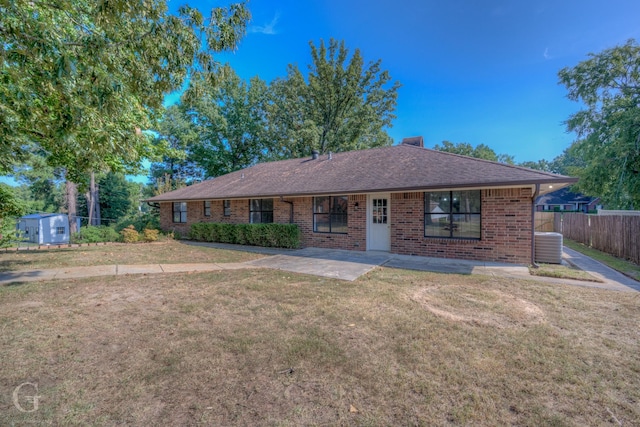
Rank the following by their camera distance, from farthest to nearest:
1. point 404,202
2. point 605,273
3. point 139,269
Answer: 1. point 404,202
2. point 139,269
3. point 605,273

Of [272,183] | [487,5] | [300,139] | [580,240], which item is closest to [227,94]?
[300,139]

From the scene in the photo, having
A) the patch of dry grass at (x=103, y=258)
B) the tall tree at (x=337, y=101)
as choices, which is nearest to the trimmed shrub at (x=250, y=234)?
the patch of dry grass at (x=103, y=258)

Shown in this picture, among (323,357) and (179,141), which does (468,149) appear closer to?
(179,141)

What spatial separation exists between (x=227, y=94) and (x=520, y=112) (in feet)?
80.8

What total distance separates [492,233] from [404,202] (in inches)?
109

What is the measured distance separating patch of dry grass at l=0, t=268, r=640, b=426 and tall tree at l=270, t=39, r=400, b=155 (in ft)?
67.8

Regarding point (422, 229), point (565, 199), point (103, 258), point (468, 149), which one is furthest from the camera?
point (468, 149)

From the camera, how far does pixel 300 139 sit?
2377 centimetres

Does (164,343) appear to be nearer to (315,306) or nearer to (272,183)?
(315,306)

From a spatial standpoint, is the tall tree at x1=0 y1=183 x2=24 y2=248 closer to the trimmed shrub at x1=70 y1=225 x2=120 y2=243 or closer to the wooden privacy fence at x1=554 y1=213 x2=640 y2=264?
the trimmed shrub at x1=70 y1=225 x2=120 y2=243

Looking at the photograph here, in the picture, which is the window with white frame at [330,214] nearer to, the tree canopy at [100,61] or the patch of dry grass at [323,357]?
the patch of dry grass at [323,357]

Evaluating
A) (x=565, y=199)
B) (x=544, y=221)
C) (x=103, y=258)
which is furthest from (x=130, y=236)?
(x=565, y=199)

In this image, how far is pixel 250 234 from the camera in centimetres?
1255

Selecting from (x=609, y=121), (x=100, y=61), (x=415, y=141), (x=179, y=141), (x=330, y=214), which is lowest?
(x=330, y=214)
